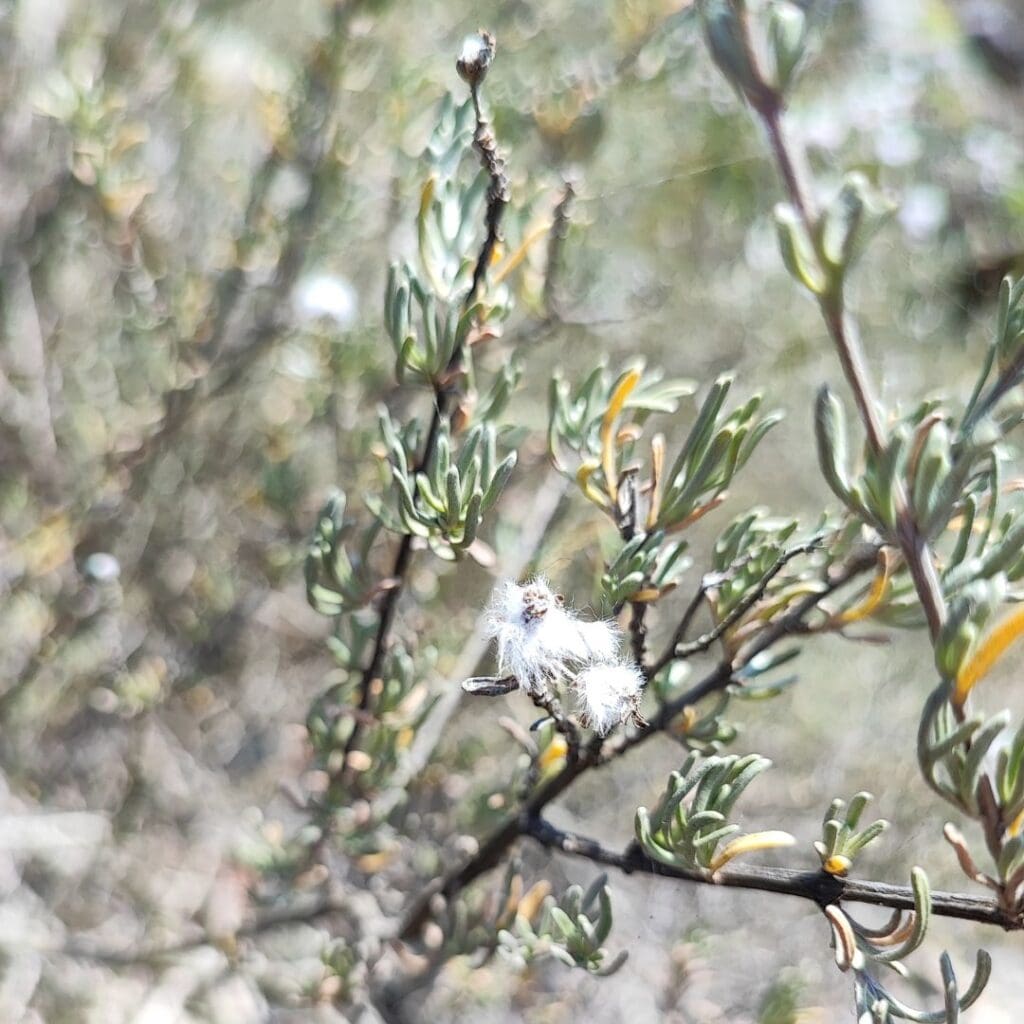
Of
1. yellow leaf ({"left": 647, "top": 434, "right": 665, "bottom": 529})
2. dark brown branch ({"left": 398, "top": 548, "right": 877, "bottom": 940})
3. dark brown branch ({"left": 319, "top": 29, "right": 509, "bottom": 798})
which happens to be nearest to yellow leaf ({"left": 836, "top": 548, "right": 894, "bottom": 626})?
dark brown branch ({"left": 398, "top": 548, "right": 877, "bottom": 940})

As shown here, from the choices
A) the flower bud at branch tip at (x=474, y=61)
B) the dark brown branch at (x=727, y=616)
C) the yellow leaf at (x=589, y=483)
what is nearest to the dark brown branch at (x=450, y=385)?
the flower bud at branch tip at (x=474, y=61)

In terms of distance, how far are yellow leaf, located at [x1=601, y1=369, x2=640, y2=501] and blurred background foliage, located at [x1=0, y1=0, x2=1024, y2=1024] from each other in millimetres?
411

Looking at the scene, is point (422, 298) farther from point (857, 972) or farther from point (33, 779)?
point (33, 779)

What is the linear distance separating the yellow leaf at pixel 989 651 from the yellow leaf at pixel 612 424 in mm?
276

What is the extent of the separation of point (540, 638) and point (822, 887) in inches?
9.1

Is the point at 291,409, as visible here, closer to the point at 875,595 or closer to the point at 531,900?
the point at 531,900

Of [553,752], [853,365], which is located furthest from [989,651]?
[553,752]

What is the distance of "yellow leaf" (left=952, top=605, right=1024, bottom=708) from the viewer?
412mm

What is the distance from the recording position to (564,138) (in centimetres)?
135

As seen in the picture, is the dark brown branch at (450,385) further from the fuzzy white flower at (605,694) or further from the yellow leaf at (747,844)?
the yellow leaf at (747,844)

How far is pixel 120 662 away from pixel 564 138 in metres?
1.14

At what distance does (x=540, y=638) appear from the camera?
552mm

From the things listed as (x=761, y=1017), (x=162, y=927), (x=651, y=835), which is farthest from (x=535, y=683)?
(x=162, y=927)

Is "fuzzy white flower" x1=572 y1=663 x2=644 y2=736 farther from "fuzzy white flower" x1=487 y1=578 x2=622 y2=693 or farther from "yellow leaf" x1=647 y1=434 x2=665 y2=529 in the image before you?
"yellow leaf" x1=647 y1=434 x2=665 y2=529
